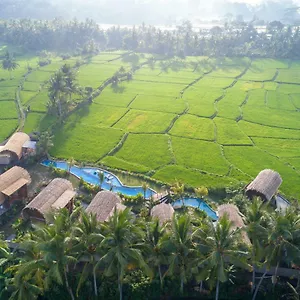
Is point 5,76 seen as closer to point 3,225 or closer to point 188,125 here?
point 188,125

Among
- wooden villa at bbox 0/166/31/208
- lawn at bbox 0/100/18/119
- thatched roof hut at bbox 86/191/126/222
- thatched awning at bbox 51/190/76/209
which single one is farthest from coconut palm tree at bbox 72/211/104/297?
lawn at bbox 0/100/18/119

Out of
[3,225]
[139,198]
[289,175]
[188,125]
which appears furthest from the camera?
[188,125]

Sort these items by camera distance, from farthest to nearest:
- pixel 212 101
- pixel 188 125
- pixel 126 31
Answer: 1. pixel 126 31
2. pixel 212 101
3. pixel 188 125

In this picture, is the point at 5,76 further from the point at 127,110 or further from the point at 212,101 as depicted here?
the point at 212,101

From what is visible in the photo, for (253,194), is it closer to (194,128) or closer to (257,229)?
(257,229)

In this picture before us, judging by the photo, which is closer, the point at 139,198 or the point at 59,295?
the point at 59,295

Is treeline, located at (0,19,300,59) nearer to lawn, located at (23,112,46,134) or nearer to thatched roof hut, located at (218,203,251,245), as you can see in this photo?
lawn, located at (23,112,46,134)

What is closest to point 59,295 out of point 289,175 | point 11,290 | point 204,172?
point 11,290
